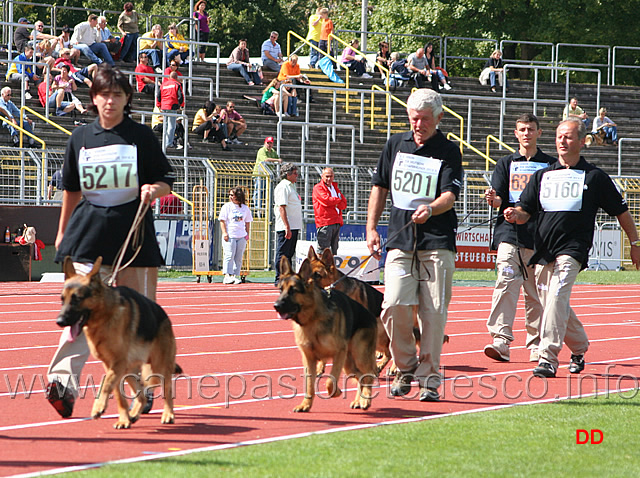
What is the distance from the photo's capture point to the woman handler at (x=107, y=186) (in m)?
6.68

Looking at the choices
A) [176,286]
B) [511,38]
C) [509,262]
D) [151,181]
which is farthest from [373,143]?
[151,181]

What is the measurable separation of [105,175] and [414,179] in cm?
247

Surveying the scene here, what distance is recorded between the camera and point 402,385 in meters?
8.02

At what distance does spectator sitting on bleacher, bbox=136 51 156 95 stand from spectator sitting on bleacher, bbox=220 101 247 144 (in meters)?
2.39

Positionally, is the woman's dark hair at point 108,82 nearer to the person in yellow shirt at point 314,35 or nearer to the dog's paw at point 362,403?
the dog's paw at point 362,403

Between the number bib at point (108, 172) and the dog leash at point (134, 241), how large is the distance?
183 millimetres

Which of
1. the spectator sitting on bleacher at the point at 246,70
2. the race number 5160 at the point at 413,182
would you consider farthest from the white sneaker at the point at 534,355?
the spectator sitting on bleacher at the point at 246,70

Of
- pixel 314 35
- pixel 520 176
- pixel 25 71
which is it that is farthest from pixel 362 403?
pixel 314 35

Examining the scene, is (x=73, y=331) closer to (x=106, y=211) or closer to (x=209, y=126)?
(x=106, y=211)

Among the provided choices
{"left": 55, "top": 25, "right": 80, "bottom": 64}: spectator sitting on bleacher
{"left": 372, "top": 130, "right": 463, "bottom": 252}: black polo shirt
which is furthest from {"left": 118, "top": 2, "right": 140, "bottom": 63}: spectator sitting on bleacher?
{"left": 372, "top": 130, "right": 463, "bottom": 252}: black polo shirt

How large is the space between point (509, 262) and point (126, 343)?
5.31 meters

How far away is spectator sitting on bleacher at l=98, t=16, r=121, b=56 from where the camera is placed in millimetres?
29469

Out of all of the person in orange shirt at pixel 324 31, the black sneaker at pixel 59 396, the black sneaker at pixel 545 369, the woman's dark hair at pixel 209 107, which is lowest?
the black sneaker at pixel 545 369

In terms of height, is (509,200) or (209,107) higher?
(209,107)
